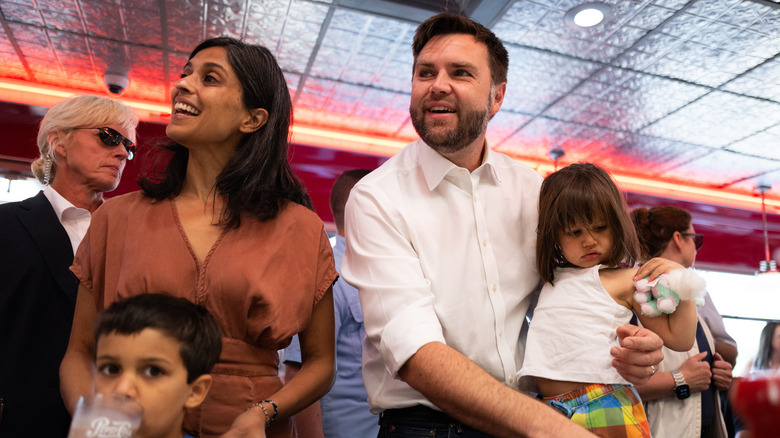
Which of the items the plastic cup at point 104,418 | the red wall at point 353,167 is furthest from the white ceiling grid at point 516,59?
the plastic cup at point 104,418

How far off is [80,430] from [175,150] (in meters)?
1.08

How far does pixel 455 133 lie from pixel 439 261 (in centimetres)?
37

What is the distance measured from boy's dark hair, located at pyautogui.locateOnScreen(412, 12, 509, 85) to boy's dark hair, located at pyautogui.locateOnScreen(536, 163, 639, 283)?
1.34ft

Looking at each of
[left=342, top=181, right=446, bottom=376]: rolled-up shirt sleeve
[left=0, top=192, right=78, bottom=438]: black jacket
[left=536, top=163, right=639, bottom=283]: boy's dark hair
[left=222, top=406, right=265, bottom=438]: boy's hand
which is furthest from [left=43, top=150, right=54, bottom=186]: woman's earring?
[left=536, top=163, right=639, bottom=283]: boy's dark hair

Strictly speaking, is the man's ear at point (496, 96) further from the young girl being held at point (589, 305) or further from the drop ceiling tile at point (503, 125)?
the drop ceiling tile at point (503, 125)

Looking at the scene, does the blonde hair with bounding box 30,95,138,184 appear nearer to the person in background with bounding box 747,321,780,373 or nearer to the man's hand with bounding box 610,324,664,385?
the man's hand with bounding box 610,324,664,385

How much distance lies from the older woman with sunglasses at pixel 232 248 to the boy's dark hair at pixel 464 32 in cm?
50

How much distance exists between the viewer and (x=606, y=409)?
1.57 m

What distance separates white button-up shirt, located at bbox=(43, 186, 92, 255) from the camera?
224 cm

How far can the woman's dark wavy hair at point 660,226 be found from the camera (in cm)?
316

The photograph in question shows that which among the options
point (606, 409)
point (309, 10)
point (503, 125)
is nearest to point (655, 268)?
point (606, 409)

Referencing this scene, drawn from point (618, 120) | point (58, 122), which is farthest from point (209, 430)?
point (618, 120)

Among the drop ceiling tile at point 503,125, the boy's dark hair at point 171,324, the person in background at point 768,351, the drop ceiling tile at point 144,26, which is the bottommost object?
the person in background at point 768,351

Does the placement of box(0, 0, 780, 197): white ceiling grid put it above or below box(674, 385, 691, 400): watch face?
above
